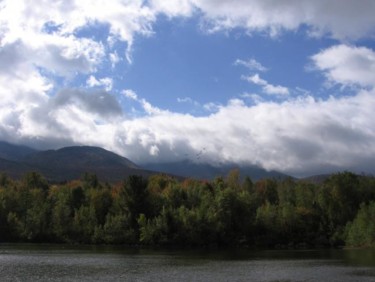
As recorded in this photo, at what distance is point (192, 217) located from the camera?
157750 mm

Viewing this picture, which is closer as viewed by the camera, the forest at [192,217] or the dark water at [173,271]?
the dark water at [173,271]

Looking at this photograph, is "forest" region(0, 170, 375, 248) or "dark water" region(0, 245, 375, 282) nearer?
"dark water" region(0, 245, 375, 282)

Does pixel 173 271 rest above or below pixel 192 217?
below

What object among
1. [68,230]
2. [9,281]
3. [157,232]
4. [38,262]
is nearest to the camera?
[9,281]

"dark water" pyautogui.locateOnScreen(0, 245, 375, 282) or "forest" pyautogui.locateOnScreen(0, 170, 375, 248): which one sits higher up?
"forest" pyautogui.locateOnScreen(0, 170, 375, 248)

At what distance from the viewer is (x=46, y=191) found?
196500 mm

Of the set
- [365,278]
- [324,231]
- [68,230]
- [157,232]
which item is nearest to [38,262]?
[365,278]

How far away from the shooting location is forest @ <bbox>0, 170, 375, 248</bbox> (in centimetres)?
15738

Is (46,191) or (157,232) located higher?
(46,191)

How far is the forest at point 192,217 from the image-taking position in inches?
6196

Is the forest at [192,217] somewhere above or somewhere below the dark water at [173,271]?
above

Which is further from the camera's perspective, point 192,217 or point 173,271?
point 192,217

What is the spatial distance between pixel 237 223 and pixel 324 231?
104 ft

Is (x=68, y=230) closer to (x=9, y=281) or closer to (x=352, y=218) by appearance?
(x=352, y=218)
